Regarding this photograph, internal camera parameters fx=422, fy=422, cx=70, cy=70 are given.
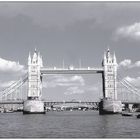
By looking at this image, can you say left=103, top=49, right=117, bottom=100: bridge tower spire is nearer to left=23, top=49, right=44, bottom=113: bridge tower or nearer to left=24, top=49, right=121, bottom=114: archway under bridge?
left=24, top=49, right=121, bottom=114: archway under bridge

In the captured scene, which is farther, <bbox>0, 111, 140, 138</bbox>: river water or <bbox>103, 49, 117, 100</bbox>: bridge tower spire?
<bbox>103, 49, 117, 100</bbox>: bridge tower spire

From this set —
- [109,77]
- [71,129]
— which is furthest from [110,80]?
[71,129]

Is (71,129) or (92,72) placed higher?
(92,72)

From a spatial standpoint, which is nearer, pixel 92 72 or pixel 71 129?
pixel 71 129

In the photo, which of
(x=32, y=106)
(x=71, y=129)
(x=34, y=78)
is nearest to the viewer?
(x=71, y=129)

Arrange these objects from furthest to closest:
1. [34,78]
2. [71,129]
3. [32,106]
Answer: [34,78] < [32,106] < [71,129]

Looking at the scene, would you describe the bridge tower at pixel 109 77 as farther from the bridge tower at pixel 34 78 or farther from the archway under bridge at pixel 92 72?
the bridge tower at pixel 34 78

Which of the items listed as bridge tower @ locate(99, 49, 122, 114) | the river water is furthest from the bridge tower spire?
the river water

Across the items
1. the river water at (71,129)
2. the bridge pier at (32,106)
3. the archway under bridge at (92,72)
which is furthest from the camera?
the archway under bridge at (92,72)

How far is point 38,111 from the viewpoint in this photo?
115500 millimetres

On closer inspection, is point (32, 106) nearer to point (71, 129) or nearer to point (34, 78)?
point (34, 78)

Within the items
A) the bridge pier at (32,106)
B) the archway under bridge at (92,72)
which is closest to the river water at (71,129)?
the bridge pier at (32,106)

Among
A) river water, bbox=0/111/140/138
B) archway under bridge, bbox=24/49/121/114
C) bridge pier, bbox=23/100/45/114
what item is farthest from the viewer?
archway under bridge, bbox=24/49/121/114

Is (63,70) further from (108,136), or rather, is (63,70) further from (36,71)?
(108,136)
